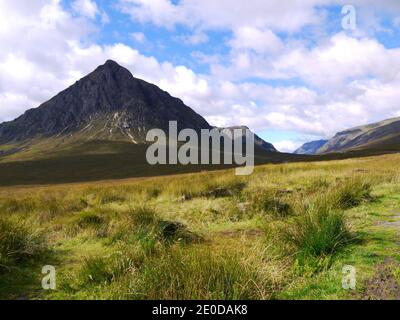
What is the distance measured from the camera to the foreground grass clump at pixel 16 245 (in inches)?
319

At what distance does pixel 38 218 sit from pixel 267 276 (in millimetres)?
10403

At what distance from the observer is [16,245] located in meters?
8.65

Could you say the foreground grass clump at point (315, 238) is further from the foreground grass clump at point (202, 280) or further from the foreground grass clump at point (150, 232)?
the foreground grass clump at point (150, 232)

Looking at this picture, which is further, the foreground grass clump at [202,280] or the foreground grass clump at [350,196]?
the foreground grass clump at [350,196]

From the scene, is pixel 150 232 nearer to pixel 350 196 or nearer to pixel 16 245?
pixel 16 245

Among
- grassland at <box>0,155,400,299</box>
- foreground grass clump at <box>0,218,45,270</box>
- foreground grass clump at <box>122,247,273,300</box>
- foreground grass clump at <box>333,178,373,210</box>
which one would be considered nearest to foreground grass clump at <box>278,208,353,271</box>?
grassland at <box>0,155,400,299</box>

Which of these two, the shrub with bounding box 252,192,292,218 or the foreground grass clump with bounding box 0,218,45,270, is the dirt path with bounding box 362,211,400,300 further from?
the foreground grass clump with bounding box 0,218,45,270

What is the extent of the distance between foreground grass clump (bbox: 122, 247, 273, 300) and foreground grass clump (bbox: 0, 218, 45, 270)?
339 centimetres

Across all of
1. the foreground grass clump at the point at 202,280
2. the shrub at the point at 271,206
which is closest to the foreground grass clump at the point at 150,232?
the foreground grass clump at the point at 202,280

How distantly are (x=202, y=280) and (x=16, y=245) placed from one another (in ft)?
16.0

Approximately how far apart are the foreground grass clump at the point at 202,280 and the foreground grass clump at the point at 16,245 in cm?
339
